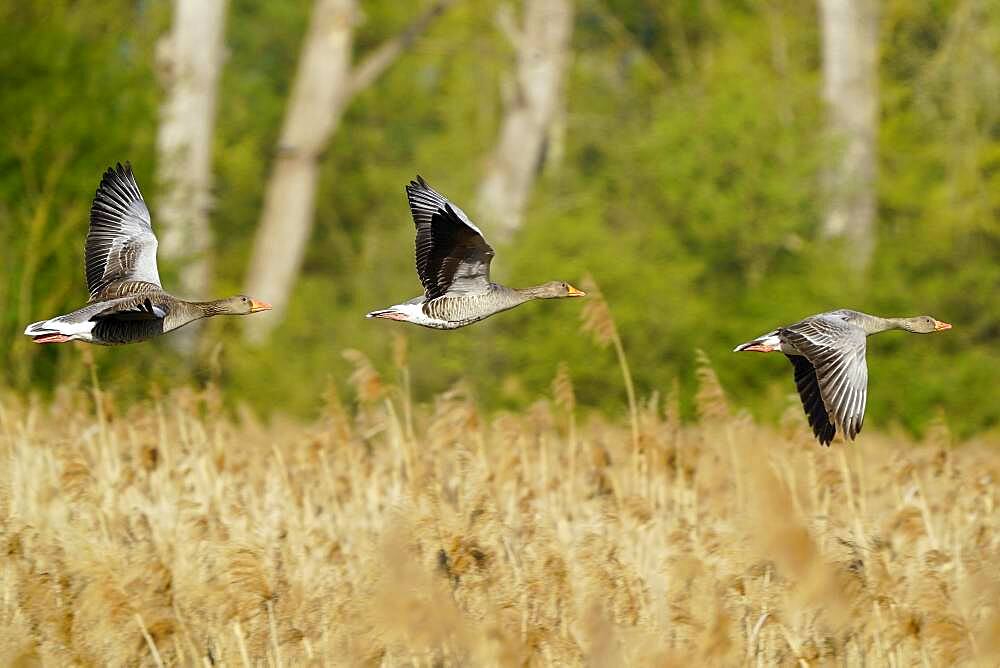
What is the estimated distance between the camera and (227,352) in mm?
24156

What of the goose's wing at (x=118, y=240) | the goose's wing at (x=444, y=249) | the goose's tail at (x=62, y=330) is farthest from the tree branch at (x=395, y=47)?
the goose's tail at (x=62, y=330)

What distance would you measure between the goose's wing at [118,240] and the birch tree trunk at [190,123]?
512 inches

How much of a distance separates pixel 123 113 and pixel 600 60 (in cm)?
2377

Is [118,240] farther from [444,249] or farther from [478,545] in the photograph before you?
[478,545]

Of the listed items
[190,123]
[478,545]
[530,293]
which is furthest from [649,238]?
[478,545]

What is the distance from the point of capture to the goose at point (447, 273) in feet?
32.4

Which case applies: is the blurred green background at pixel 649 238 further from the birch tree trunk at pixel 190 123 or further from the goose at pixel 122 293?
the goose at pixel 122 293

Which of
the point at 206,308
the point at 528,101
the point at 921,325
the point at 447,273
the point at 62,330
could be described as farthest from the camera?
the point at 528,101

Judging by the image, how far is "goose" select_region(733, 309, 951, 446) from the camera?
8.65 meters

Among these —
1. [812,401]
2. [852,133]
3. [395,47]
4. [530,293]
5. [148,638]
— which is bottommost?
[148,638]

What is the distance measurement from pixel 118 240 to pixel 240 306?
1.25 meters

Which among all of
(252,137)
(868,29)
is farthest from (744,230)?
(252,137)

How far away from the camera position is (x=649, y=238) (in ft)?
95.3

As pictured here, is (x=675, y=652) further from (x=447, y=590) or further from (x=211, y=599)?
(x=211, y=599)
